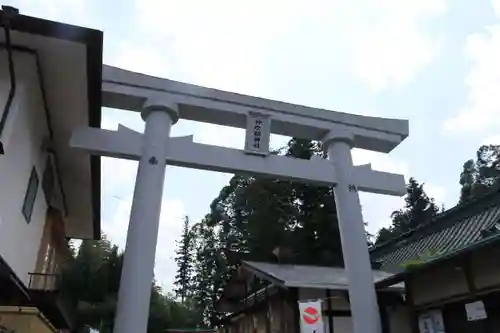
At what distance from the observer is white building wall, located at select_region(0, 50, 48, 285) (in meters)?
5.68

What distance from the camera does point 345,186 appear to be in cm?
988

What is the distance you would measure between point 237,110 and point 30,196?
4.36m

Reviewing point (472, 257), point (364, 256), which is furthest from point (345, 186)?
point (472, 257)

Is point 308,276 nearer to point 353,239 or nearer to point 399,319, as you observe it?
point 399,319

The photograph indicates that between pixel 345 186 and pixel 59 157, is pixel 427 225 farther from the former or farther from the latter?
pixel 59 157

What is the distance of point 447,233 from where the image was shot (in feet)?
41.5

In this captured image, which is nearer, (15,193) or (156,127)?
(15,193)

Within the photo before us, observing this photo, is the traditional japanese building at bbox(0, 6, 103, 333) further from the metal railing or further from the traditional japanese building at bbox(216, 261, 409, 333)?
the traditional japanese building at bbox(216, 261, 409, 333)

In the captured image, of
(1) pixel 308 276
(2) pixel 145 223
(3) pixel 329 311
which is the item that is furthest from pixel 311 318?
(2) pixel 145 223

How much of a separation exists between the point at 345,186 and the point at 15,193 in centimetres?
635

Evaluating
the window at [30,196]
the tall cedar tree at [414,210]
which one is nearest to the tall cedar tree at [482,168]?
the tall cedar tree at [414,210]

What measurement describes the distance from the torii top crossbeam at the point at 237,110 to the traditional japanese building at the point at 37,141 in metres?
1.37

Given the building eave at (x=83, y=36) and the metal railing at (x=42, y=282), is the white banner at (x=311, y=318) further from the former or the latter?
the building eave at (x=83, y=36)

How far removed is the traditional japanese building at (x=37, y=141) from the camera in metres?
5.40
